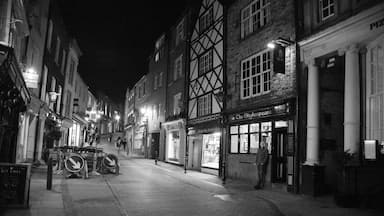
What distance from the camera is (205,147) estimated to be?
2012cm

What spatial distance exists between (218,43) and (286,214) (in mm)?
12406

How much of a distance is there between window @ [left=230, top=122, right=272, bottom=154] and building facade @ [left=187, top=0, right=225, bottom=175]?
1261 millimetres

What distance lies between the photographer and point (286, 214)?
8.05m

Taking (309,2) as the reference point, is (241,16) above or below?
above

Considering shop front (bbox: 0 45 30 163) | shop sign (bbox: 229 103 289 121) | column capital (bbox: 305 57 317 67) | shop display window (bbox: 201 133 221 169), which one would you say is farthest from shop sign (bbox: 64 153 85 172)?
→ column capital (bbox: 305 57 317 67)

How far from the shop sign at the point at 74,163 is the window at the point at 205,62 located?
933 centimetres

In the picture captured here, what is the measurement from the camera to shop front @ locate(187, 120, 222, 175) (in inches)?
724

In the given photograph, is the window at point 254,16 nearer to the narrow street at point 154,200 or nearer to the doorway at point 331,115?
the doorway at point 331,115

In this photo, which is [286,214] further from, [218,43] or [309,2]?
[218,43]

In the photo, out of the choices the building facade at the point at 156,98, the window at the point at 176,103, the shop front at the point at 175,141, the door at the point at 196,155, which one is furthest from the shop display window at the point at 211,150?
the building facade at the point at 156,98

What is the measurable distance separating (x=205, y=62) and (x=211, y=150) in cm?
553

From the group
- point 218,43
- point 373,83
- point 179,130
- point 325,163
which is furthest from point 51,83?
point 373,83

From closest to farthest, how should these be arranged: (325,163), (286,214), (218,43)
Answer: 1. (286,214)
2. (325,163)
3. (218,43)

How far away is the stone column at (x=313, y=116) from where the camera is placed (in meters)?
11.0
